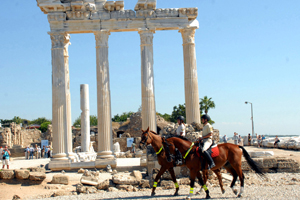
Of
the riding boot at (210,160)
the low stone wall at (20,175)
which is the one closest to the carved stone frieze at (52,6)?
the low stone wall at (20,175)

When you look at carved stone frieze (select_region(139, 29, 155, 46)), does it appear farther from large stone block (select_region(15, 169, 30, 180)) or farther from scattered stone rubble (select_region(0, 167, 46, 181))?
large stone block (select_region(15, 169, 30, 180))

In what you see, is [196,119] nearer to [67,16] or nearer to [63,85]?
[63,85]

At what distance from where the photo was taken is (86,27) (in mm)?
21359

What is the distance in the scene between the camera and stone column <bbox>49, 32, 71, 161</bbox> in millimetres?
20875

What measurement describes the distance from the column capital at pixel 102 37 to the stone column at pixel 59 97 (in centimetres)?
197

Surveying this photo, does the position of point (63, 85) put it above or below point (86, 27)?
below

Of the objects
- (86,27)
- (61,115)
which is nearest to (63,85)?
(61,115)

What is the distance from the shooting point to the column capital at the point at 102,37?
21.3m

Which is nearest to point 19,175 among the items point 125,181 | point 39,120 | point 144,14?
point 125,181

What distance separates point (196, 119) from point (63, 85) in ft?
26.9

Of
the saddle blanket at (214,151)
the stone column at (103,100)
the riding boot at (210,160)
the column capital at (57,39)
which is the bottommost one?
the riding boot at (210,160)

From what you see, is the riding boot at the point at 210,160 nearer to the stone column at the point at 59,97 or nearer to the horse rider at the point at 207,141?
the horse rider at the point at 207,141

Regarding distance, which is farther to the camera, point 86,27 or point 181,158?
point 86,27

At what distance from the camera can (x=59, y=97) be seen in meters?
21.0
